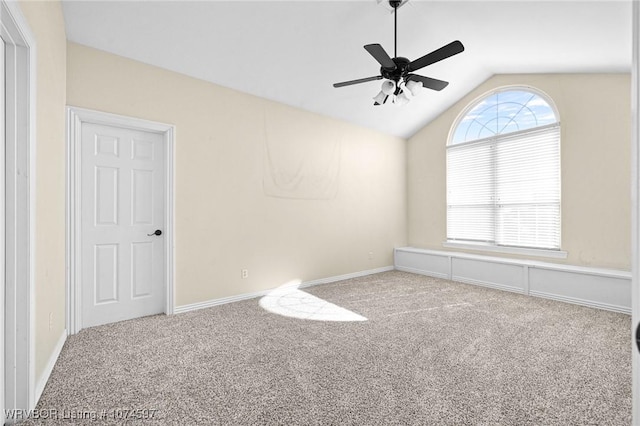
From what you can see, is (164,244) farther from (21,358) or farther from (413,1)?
(413,1)

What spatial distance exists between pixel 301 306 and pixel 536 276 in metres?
3.06

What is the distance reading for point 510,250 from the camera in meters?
4.83

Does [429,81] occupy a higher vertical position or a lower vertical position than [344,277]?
higher

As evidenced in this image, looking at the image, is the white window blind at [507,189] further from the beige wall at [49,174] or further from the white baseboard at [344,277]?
the beige wall at [49,174]

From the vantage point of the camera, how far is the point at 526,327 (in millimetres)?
3082

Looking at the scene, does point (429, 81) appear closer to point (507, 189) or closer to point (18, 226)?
point (507, 189)

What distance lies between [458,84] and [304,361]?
180 inches

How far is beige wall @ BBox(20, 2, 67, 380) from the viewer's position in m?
1.99

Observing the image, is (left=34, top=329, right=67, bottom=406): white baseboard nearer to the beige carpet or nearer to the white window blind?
Result: the beige carpet

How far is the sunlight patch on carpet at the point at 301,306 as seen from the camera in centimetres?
338

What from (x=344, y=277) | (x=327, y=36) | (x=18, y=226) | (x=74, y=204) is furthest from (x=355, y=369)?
(x=327, y=36)

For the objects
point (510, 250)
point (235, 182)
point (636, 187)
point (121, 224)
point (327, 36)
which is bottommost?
point (510, 250)

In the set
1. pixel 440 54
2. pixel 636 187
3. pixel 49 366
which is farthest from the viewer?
pixel 440 54

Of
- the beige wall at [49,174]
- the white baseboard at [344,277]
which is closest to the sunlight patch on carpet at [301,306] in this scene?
the white baseboard at [344,277]
